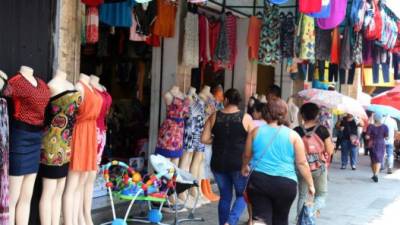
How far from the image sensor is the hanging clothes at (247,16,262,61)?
30.0 ft

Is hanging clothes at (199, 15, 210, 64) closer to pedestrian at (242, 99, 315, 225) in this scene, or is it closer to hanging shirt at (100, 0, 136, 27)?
hanging shirt at (100, 0, 136, 27)

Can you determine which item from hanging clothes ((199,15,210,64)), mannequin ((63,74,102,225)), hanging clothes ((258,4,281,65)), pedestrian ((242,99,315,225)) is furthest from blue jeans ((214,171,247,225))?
hanging clothes ((258,4,281,65))

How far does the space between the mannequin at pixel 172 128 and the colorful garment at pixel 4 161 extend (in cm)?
331

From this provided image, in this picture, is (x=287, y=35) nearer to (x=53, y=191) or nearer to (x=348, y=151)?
(x=53, y=191)

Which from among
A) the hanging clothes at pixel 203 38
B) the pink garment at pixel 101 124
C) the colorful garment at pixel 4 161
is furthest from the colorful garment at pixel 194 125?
the colorful garment at pixel 4 161

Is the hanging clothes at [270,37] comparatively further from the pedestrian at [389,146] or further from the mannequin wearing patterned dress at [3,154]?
the pedestrian at [389,146]

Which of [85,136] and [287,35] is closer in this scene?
[85,136]

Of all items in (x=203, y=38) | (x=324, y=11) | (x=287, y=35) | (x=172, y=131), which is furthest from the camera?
(x=287, y=35)

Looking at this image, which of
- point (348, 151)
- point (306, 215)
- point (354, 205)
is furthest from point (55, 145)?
point (348, 151)

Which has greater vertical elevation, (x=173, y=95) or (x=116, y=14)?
(x=116, y=14)

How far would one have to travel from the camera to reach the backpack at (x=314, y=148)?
224 inches

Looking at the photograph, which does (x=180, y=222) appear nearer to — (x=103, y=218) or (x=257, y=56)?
(x=103, y=218)

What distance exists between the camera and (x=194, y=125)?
314 inches

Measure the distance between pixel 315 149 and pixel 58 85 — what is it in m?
2.73
